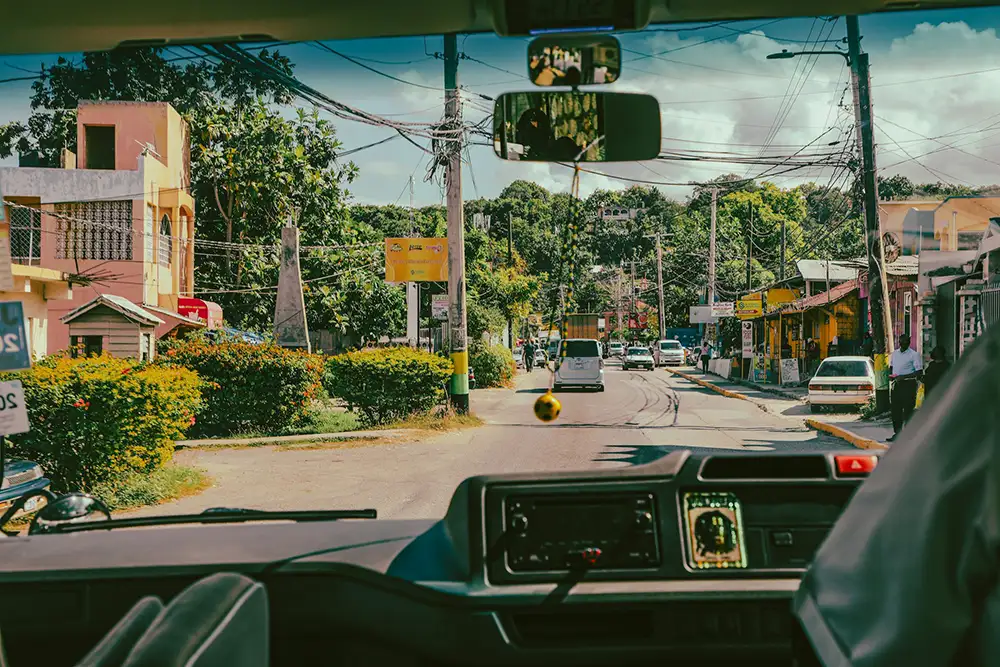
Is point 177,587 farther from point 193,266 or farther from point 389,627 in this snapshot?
point 193,266

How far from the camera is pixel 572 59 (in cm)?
270

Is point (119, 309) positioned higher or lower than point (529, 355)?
higher

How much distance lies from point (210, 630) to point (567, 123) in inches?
70.7

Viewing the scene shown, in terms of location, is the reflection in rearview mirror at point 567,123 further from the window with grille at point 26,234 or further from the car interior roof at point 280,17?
the window with grille at point 26,234

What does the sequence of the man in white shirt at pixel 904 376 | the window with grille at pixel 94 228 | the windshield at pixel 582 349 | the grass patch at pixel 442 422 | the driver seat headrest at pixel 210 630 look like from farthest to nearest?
the grass patch at pixel 442 422, the window with grille at pixel 94 228, the windshield at pixel 582 349, the man in white shirt at pixel 904 376, the driver seat headrest at pixel 210 630

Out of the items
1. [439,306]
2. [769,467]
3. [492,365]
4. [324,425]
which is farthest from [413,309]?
[324,425]

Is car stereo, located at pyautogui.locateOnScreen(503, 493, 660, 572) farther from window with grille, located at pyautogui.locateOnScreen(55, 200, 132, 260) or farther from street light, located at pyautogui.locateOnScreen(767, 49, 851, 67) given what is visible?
window with grille, located at pyautogui.locateOnScreen(55, 200, 132, 260)

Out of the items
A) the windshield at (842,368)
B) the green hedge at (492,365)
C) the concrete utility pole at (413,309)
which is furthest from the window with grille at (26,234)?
the windshield at (842,368)

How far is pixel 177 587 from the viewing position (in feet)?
9.68

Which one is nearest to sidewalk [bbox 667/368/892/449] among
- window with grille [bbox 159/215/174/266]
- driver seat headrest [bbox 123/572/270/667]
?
window with grille [bbox 159/215/174/266]

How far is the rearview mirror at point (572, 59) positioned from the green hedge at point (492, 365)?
98.0 inches

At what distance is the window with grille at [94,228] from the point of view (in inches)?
160

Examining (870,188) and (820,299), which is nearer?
(870,188)

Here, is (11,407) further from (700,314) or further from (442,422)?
(700,314)
